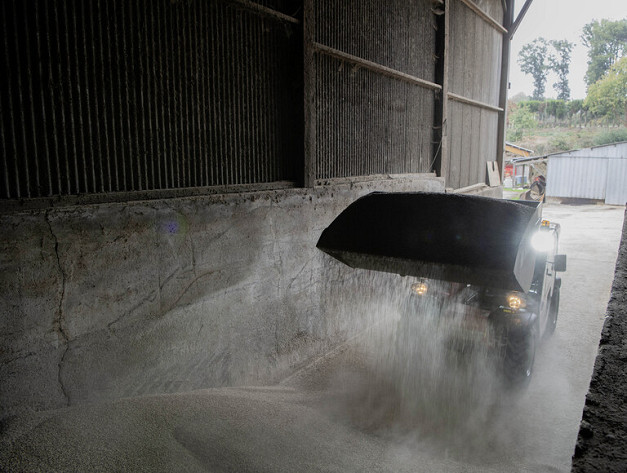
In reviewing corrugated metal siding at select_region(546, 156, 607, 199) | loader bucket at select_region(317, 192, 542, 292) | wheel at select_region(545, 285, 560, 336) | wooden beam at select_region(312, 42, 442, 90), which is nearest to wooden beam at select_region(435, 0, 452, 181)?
wooden beam at select_region(312, 42, 442, 90)

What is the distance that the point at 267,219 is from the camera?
5.84m

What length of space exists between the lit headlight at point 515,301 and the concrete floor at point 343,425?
2.96 ft

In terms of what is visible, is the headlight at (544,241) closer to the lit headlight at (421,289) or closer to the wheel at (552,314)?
the wheel at (552,314)

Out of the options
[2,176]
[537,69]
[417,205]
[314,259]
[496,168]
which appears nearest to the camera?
[2,176]

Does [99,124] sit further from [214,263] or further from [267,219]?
[267,219]

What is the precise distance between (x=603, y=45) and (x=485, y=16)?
225 ft

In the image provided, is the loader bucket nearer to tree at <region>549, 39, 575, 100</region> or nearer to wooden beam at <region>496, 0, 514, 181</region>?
wooden beam at <region>496, 0, 514, 181</region>

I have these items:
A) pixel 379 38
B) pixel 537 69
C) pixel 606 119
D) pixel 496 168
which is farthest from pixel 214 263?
pixel 537 69

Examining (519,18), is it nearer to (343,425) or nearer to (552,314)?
(552,314)

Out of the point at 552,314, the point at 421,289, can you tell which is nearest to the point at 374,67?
the point at 421,289

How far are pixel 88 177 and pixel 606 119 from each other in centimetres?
6713

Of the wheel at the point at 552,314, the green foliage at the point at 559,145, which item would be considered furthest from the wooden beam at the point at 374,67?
the green foliage at the point at 559,145

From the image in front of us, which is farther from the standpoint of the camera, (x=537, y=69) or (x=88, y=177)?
(x=537, y=69)

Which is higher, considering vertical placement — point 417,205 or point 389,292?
point 417,205
